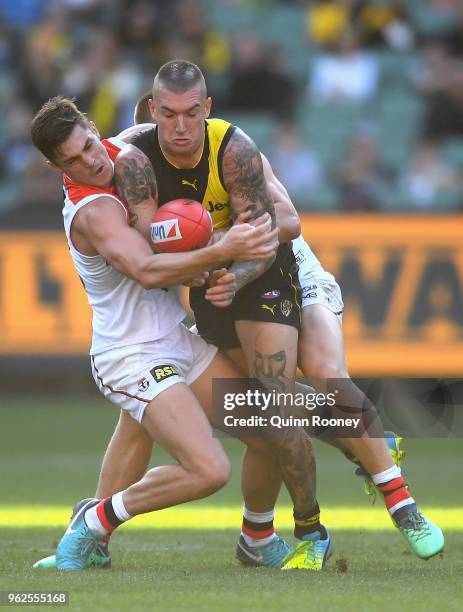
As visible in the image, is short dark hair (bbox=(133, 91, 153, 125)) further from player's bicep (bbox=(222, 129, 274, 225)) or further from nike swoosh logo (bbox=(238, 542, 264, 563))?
nike swoosh logo (bbox=(238, 542, 264, 563))

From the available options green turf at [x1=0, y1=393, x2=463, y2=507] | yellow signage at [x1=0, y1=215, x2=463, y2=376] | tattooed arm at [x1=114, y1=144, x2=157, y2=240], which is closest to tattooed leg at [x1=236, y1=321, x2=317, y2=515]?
tattooed arm at [x1=114, y1=144, x2=157, y2=240]

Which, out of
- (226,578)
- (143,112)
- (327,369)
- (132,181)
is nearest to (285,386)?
(327,369)

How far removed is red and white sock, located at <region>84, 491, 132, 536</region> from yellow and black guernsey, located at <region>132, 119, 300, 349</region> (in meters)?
A: 1.08

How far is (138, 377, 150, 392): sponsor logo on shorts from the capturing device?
6.82 metres

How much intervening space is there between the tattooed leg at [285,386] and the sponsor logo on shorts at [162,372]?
50 centimetres

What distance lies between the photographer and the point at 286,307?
7254mm

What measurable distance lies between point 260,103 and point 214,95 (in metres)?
0.61

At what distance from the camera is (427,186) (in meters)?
16.0

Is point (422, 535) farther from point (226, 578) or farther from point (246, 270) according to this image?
point (246, 270)

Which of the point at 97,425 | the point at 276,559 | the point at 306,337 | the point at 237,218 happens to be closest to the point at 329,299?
the point at 306,337

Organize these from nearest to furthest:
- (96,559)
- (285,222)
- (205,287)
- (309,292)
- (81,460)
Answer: (96,559)
(285,222)
(205,287)
(309,292)
(81,460)

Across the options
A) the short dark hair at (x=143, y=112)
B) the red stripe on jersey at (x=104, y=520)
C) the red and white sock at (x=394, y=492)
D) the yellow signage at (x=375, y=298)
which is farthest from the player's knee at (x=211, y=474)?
the yellow signage at (x=375, y=298)

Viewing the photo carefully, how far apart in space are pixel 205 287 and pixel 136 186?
832mm

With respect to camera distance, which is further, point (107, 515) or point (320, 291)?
point (320, 291)
